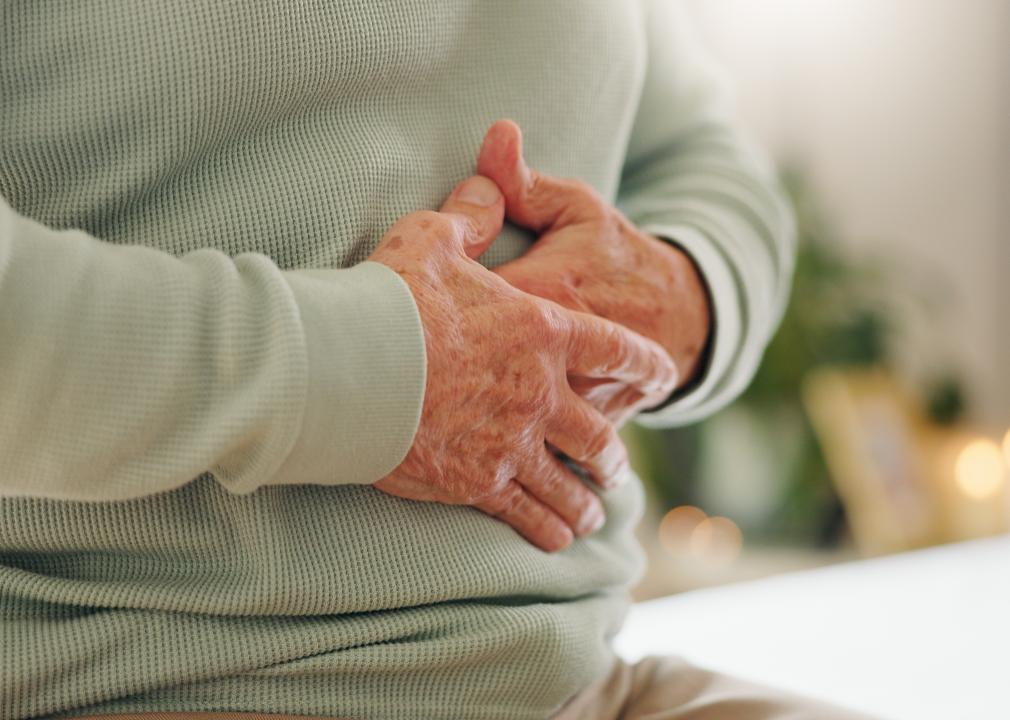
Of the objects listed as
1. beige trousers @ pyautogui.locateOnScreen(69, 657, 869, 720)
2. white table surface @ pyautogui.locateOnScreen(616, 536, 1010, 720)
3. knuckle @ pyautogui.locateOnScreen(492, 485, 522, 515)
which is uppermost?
knuckle @ pyautogui.locateOnScreen(492, 485, 522, 515)

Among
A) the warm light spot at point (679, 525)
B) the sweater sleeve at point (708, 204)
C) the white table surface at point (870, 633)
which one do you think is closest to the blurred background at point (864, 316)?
the warm light spot at point (679, 525)

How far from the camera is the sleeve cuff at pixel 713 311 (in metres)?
0.78

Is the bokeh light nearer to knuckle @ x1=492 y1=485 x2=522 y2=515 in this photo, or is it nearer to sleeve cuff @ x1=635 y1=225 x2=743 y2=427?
sleeve cuff @ x1=635 y1=225 x2=743 y2=427

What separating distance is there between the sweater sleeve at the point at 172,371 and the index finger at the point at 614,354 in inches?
6.2

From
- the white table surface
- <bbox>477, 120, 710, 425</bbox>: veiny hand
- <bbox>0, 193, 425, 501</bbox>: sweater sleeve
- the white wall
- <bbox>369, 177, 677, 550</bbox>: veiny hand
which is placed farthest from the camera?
the white wall

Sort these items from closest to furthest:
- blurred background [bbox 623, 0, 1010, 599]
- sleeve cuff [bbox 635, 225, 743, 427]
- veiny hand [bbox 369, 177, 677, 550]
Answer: veiny hand [bbox 369, 177, 677, 550] < sleeve cuff [bbox 635, 225, 743, 427] < blurred background [bbox 623, 0, 1010, 599]

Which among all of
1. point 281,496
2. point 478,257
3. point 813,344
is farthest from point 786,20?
point 281,496

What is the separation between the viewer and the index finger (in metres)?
0.62

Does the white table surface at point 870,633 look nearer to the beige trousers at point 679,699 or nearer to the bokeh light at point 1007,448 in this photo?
the beige trousers at point 679,699

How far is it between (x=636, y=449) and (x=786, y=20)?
119 centimetres

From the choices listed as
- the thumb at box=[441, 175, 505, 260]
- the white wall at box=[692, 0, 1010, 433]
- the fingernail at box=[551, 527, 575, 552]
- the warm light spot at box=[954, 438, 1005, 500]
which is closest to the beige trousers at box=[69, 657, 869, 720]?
the fingernail at box=[551, 527, 575, 552]

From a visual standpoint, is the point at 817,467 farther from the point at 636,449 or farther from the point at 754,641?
the point at 754,641

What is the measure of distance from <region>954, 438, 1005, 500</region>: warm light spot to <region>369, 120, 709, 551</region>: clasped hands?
1.86 meters

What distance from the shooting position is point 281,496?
1.80 feet
